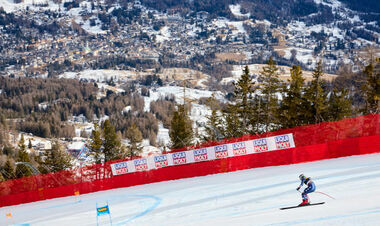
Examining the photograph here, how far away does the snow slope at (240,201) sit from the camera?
1333 centimetres

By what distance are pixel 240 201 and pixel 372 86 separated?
75.1 feet

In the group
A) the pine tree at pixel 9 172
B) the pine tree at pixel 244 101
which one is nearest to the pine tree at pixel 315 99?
the pine tree at pixel 244 101

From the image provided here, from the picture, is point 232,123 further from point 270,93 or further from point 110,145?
point 110,145

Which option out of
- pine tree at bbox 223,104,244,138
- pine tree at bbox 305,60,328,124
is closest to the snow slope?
pine tree at bbox 305,60,328,124

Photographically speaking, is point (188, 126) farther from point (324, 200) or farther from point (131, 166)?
point (324, 200)

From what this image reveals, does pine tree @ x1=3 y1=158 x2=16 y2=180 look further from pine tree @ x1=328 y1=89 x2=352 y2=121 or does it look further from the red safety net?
pine tree @ x1=328 y1=89 x2=352 y2=121

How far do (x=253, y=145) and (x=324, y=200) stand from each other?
404 inches

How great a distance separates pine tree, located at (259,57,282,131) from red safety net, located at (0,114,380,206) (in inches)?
479

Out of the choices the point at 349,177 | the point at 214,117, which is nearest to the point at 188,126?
the point at 214,117

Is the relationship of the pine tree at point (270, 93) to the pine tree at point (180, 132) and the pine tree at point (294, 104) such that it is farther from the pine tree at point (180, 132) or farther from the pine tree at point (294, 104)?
the pine tree at point (180, 132)

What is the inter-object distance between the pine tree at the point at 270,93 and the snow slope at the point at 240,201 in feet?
46.9

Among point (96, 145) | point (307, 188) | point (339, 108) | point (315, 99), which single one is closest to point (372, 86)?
point (339, 108)

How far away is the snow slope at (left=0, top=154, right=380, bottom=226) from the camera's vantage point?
13328 mm

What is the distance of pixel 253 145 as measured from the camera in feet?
81.8
